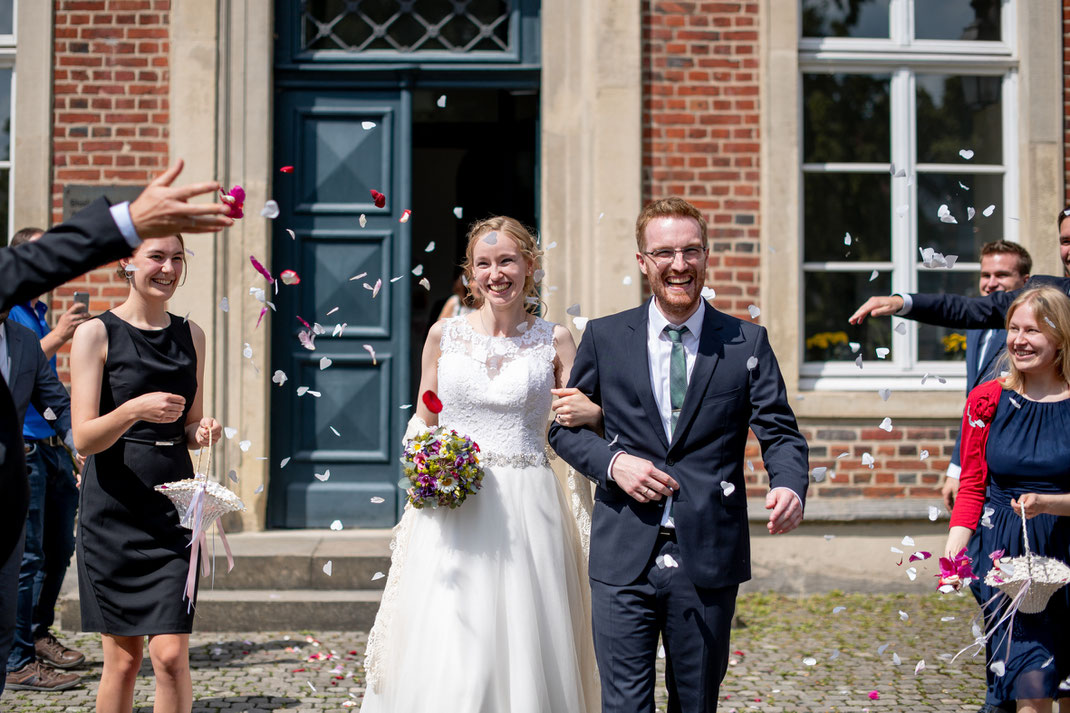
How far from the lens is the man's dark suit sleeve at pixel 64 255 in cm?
250

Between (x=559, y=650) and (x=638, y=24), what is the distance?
14.9 ft

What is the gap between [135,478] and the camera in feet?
13.0

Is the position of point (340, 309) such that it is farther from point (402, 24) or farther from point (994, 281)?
point (994, 281)

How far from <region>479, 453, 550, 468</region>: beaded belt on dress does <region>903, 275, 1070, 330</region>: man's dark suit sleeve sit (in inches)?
66.2

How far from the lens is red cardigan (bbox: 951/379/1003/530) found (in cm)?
423

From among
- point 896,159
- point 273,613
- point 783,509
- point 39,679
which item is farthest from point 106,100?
point 783,509

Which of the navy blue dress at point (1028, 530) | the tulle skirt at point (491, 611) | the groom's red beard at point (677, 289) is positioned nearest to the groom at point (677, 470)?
the groom's red beard at point (677, 289)

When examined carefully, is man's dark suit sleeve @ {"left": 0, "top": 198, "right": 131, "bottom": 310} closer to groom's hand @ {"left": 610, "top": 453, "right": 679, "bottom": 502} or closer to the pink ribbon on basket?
the pink ribbon on basket

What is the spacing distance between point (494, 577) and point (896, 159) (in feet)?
16.2

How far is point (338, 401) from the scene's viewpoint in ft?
24.9

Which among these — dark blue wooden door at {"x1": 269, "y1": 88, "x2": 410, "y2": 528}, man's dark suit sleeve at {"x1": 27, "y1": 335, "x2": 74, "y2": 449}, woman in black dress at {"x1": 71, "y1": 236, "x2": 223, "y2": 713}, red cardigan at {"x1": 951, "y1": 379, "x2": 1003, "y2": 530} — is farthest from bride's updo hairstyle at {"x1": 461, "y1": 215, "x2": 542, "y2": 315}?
dark blue wooden door at {"x1": 269, "y1": 88, "x2": 410, "y2": 528}

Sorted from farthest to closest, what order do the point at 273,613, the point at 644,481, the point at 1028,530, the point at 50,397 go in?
the point at 273,613
the point at 50,397
the point at 1028,530
the point at 644,481

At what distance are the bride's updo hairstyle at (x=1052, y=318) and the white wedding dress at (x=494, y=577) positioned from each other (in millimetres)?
1818

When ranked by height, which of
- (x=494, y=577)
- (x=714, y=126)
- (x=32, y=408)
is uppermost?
(x=714, y=126)
